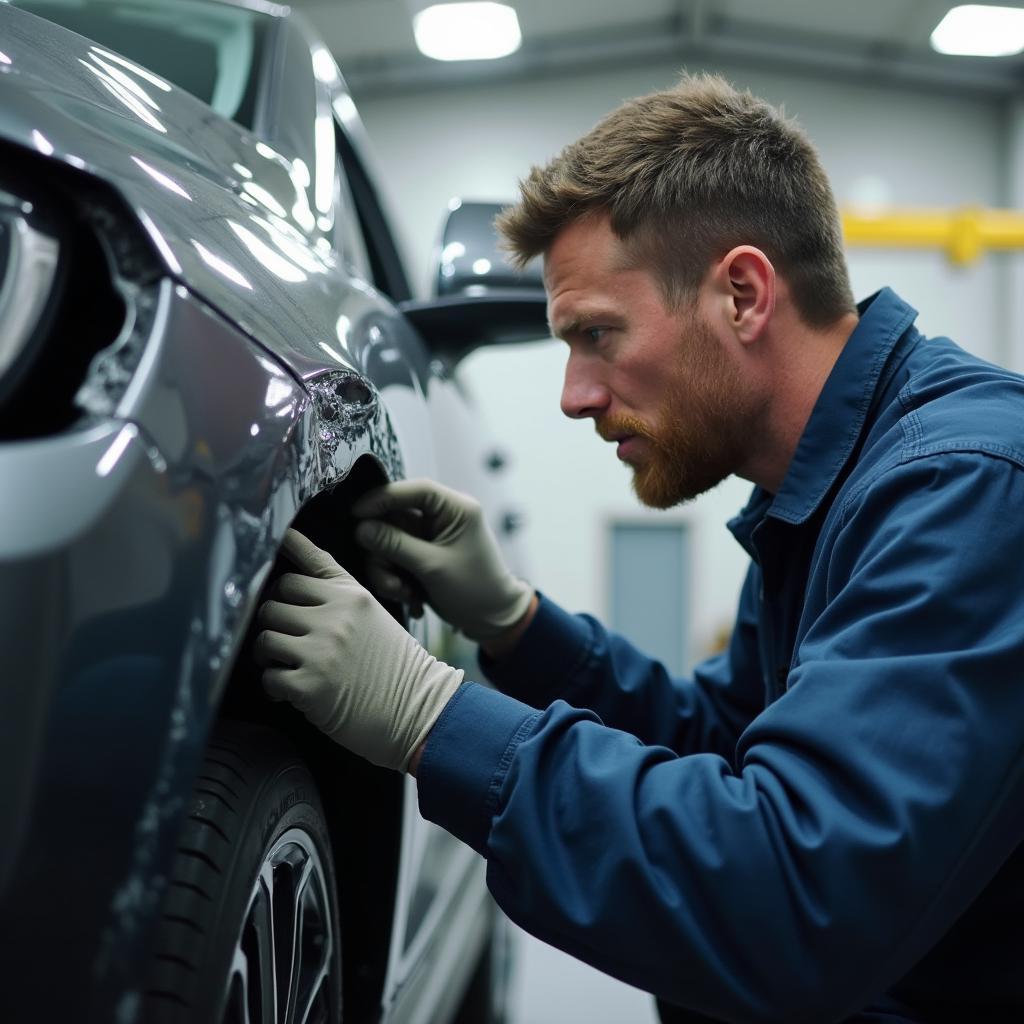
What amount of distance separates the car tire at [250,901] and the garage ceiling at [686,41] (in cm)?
598

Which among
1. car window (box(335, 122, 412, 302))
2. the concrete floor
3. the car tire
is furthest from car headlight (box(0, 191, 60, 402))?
the concrete floor

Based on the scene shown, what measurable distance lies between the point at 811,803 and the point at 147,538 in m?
0.51

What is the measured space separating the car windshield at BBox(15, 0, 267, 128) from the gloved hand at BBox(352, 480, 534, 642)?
21.7 inches

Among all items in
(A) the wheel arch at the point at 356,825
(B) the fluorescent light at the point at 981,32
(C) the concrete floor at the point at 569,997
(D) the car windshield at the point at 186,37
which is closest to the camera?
(A) the wheel arch at the point at 356,825

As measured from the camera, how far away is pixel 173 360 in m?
0.60

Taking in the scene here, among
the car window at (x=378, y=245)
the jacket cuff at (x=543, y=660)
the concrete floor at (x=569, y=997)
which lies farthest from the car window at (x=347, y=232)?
the concrete floor at (x=569, y=997)

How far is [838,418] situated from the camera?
3.92 ft

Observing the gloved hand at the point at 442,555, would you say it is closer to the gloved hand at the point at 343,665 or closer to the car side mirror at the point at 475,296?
the gloved hand at the point at 343,665

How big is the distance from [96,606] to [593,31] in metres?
7.16

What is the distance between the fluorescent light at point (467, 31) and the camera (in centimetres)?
619

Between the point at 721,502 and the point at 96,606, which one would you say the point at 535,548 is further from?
the point at 96,606

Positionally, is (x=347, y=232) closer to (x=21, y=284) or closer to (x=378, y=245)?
(x=378, y=245)

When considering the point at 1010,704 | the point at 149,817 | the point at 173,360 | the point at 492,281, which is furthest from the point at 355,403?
the point at 492,281

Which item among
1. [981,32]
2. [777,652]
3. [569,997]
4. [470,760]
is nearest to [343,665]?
[470,760]
